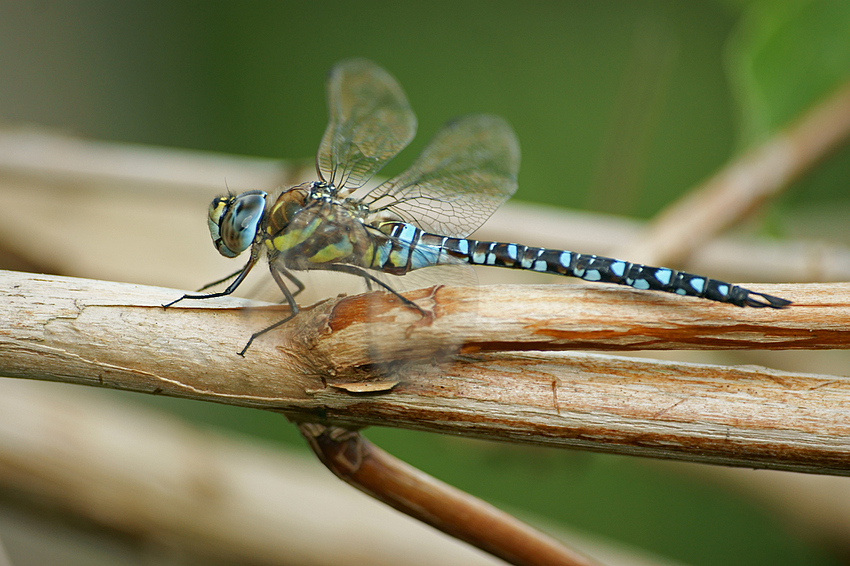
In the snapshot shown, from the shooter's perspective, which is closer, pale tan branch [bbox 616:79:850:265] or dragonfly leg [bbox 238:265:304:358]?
dragonfly leg [bbox 238:265:304:358]

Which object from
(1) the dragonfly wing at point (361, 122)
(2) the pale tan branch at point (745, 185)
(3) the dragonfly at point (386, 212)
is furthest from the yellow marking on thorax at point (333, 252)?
(2) the pale tan branch at point (745, 185)

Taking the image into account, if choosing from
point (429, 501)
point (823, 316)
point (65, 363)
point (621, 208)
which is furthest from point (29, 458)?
point (621, 208)

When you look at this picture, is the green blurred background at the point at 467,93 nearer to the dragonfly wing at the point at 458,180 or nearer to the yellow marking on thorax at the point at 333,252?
the dragonfly wing at the point at 458,180

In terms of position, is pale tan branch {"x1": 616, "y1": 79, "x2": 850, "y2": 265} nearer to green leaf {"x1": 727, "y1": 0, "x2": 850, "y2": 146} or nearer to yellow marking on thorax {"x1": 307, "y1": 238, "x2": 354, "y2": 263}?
green leaf {"x1": 727, "y1": 0, "x2": 850, "y2": 146}

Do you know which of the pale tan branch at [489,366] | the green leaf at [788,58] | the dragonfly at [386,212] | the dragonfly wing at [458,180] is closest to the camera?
the pale tan branch at [489,366]

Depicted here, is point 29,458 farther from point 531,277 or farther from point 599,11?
point 599,11

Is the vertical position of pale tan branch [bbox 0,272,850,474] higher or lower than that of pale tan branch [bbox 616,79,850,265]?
lower

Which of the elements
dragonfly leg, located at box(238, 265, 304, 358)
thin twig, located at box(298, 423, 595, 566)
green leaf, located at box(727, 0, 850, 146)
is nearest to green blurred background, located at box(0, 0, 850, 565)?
green leaf, located at box(727, 0, 850, 146)
